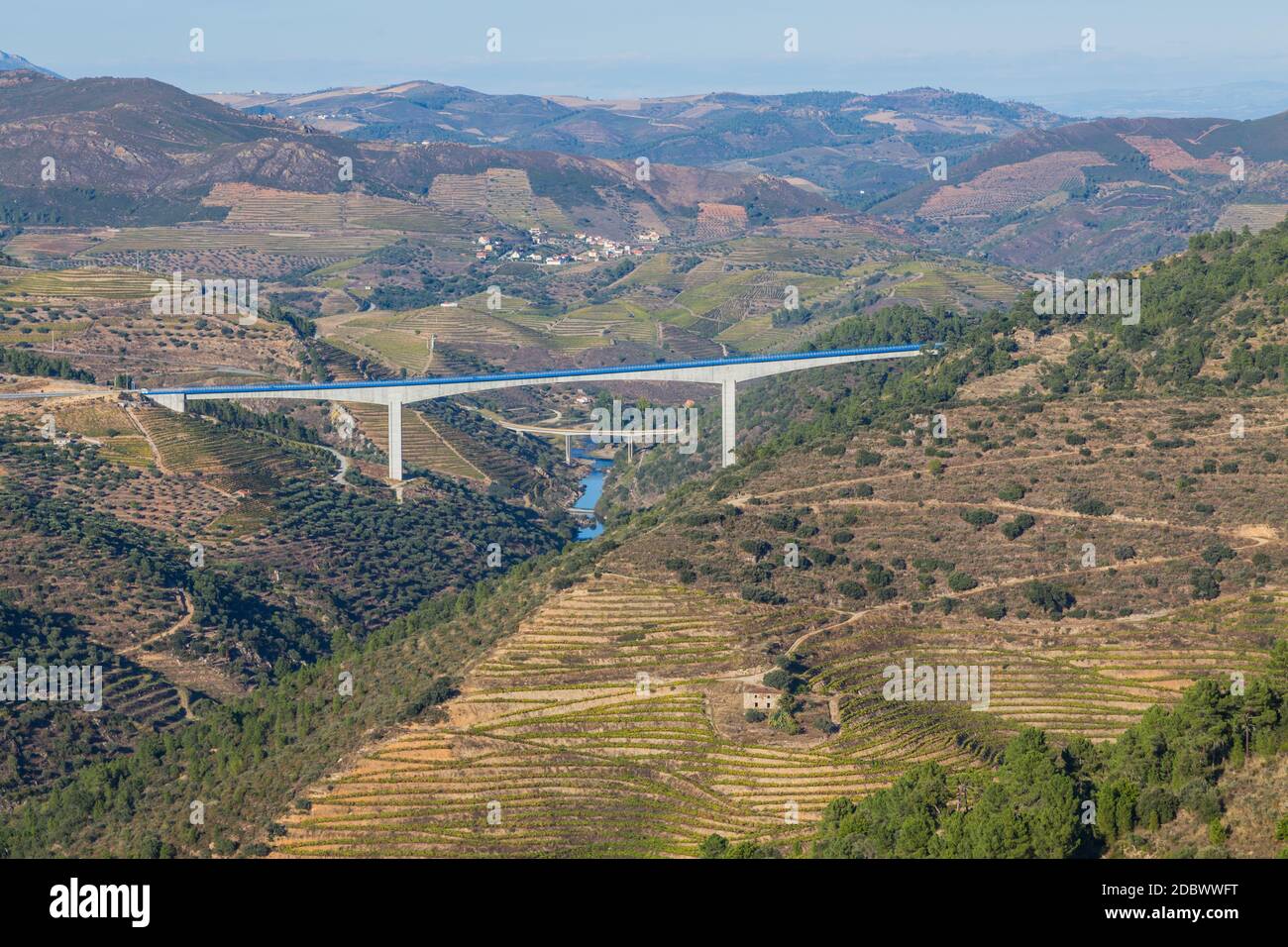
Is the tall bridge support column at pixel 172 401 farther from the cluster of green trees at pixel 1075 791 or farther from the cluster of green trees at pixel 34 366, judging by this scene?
the cluster of green trees at pixel 1075 791

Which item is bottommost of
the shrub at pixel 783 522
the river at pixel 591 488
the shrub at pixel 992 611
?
the river at pixel 591 488

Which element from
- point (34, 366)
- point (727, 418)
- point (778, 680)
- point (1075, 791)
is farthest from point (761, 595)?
point (34, 366)

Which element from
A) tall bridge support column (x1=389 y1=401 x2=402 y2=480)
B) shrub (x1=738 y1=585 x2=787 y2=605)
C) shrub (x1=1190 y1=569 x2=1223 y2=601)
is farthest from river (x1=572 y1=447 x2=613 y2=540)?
shrub (x1=1190 y1=569 x2=1223 y2=601)

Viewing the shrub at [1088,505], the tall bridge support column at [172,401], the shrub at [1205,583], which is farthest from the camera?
the tall bridge support column at [172,401]

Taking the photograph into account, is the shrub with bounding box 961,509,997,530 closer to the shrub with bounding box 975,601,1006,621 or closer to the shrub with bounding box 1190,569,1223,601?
the shrub with bounding box 975,601,1006,621

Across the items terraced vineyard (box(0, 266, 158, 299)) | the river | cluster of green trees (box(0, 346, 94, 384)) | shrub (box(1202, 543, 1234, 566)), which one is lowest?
the river

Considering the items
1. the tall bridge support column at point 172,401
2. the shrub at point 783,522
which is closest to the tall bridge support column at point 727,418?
the tall bridge support column at point 172,401

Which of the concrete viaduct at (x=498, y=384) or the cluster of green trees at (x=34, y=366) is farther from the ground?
the cluster of green trees at (x=34, y=366)
